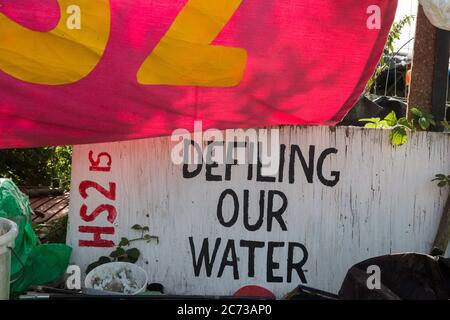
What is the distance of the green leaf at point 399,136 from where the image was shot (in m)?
3.66

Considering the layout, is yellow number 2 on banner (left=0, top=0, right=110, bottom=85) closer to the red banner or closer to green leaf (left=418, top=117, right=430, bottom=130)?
the red banner

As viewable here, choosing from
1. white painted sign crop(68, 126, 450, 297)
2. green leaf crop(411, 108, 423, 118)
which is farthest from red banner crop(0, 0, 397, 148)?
green leaf crop(411, 108, 423, 118)

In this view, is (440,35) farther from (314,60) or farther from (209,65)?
(209,65)

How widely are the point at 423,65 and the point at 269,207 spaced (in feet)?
5.26

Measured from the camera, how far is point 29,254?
3.62 meters

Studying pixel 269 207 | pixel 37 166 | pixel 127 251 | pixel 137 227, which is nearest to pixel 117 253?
pixel 127 251

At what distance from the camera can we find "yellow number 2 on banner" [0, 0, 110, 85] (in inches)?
129

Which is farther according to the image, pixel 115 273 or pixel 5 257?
pixel 115 273

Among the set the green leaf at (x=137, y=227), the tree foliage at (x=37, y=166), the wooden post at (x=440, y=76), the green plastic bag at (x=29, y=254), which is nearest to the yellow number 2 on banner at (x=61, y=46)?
the green plastic bag at (x=29, y=254)

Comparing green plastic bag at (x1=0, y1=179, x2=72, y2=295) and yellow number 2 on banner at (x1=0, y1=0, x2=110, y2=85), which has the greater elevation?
yellow number 2 on banner at (x1=0, y1=0, x2=110, y2=85)

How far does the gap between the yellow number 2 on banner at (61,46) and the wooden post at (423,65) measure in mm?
2307

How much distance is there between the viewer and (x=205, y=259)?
3789 mm

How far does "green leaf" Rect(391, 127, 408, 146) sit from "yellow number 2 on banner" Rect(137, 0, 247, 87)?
3.89 feet

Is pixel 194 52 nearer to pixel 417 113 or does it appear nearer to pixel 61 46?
pixel 61 46
